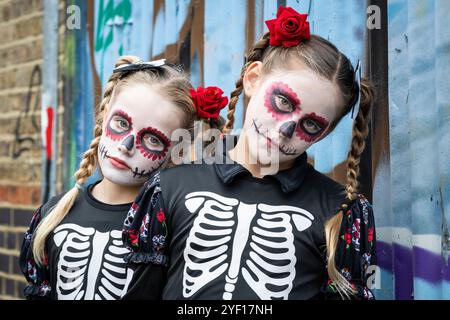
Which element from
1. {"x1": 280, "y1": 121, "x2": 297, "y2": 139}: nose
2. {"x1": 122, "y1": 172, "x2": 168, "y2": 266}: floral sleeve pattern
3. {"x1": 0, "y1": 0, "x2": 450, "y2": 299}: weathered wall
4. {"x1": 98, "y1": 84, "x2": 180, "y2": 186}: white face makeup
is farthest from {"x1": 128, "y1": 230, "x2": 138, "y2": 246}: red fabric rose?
{"x1": 0, "y1": 0, "x2": 450, "y2": 299}: weathered wall

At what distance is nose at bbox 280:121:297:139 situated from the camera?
2.33 metres

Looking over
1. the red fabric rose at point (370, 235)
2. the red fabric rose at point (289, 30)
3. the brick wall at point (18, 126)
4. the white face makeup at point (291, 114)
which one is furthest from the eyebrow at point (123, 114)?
the brick wall at point (18, 126)

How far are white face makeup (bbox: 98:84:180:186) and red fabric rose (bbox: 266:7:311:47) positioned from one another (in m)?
0.49

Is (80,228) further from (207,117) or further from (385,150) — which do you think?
(385,150)

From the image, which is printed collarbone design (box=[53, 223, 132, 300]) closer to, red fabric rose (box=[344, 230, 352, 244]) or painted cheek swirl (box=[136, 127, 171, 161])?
painted cheek swirl (box=[136, 127, 171, 161])

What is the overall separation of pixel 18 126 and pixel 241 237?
3.18 m

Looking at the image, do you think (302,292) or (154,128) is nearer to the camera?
(302,292)

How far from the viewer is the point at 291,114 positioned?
2352 mm

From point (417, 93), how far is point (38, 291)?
1.76m

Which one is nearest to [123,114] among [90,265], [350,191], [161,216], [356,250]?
[161,216]

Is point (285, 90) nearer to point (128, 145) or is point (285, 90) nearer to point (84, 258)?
point (128, 145)

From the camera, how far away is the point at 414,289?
2.93 m
